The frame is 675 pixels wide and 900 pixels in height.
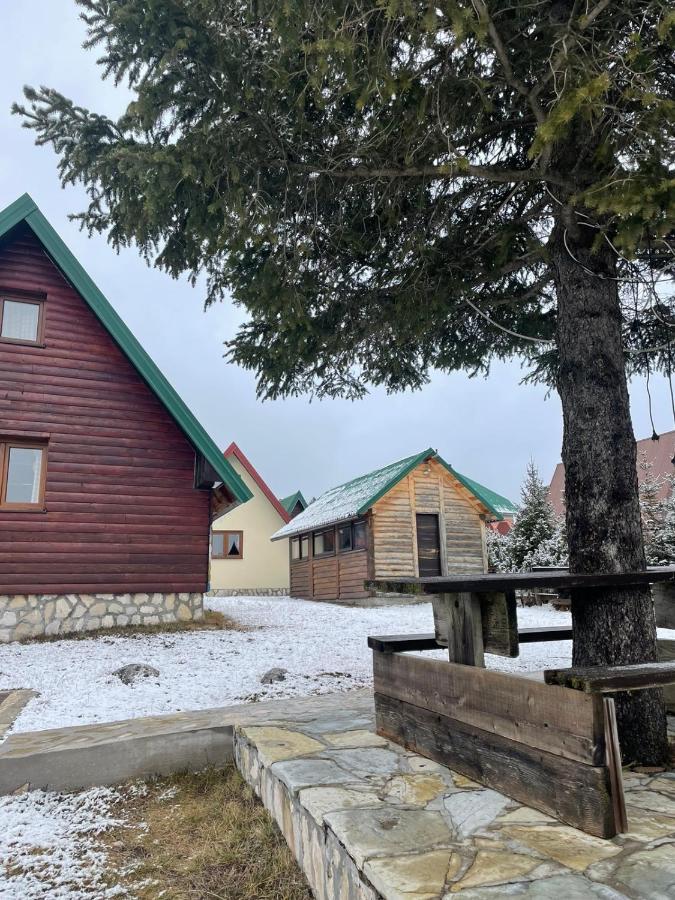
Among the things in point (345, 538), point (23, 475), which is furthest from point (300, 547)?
point (23, 475)

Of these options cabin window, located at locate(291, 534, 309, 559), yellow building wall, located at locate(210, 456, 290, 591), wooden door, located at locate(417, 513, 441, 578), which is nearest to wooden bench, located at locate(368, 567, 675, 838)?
wooden door, located at locate(417, 513, 441, 578)

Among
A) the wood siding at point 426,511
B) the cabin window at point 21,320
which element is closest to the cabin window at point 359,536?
the wood siding at point 426,511

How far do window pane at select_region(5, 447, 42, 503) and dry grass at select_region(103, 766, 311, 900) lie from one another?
7589 mm

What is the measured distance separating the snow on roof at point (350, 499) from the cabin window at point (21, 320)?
392 inches

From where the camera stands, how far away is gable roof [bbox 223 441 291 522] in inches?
1041

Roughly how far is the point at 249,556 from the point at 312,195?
2215 centimetres

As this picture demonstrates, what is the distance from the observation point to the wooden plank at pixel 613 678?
239 centimetres

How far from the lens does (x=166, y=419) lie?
37.3ft

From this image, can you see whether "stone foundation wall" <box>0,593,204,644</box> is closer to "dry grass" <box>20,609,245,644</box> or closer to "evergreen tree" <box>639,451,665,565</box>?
"dry grass" <box>20,609,245,644</box>

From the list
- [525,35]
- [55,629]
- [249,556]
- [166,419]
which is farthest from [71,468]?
[249,556]

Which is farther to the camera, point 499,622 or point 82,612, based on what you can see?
point 82,612

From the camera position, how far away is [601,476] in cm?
402

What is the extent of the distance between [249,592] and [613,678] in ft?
78.6

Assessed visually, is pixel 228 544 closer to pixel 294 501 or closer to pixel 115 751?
pixel 294 501
